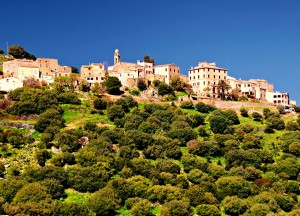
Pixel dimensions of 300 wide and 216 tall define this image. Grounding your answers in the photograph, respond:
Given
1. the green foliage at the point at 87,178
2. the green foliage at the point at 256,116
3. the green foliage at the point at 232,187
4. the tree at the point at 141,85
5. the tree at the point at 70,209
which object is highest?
the tree at the point at 141,85

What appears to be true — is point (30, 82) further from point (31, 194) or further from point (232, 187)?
point (31, 194)

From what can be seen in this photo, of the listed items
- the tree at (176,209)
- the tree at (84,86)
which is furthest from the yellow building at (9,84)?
the tree at (176,209)

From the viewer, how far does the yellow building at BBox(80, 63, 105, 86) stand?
107 m

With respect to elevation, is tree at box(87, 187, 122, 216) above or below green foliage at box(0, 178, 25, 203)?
below

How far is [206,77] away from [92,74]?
Result: 74.1 ft

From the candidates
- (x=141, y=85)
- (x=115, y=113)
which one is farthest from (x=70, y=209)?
(x=141, y=85)

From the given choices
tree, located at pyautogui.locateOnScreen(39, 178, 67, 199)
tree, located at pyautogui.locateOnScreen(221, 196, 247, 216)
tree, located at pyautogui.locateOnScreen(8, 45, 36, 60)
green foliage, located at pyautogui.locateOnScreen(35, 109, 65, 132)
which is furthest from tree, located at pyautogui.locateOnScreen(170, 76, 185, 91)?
tree, located at pyautogui.locateOnScreen(39, 178, 67, 199)

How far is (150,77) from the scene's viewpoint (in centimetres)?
11044

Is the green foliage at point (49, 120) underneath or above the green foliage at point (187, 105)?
underneath

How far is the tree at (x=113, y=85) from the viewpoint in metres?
101

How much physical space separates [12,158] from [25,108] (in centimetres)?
1819

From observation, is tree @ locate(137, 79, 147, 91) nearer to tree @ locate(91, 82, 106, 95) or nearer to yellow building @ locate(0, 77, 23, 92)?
tree @ locate(91, 82, 106, 95)

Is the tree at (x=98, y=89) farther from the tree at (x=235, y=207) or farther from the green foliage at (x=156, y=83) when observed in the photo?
the tree at (x=235, y=207)

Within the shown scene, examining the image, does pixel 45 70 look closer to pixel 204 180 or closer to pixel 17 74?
pixel 17 74
